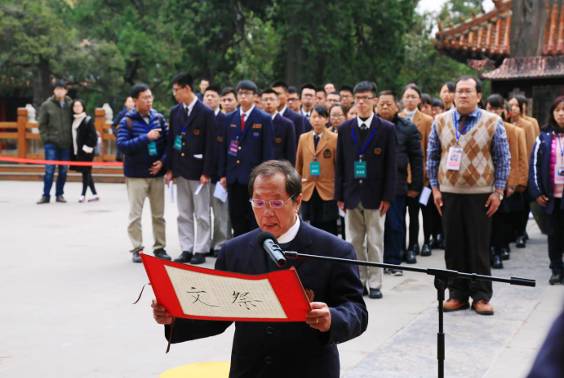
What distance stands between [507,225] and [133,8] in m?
25.1

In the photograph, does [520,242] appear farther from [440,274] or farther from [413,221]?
[440,274]

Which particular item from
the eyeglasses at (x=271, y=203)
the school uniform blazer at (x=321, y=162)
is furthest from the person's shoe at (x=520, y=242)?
the eyeglasses at (x=271, y=203)

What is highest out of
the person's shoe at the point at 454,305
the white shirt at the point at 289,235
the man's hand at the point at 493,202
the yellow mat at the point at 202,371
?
the white shirt at the point at 289,235

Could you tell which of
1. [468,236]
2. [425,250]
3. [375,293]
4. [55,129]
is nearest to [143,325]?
[375,293]

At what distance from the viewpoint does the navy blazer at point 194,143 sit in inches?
370

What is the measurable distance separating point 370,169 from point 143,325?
2439 mm

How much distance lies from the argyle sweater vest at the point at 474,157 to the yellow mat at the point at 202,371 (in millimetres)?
2927

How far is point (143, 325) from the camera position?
6.59 meters

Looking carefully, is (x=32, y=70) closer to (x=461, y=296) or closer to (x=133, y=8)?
(x=133, y=8)

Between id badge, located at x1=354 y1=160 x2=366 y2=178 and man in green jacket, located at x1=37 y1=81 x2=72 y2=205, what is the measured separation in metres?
8.70

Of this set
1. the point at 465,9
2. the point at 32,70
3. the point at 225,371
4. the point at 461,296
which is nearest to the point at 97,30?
the point at 32,70

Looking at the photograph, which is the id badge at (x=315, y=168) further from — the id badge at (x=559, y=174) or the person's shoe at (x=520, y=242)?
the person's shoe at (x=520, y=242)

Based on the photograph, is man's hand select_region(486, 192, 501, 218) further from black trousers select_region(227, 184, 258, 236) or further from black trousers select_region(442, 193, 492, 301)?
black trousers select_region(227, 184, 258, 236)

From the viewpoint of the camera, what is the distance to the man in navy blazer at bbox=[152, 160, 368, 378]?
312 cm
